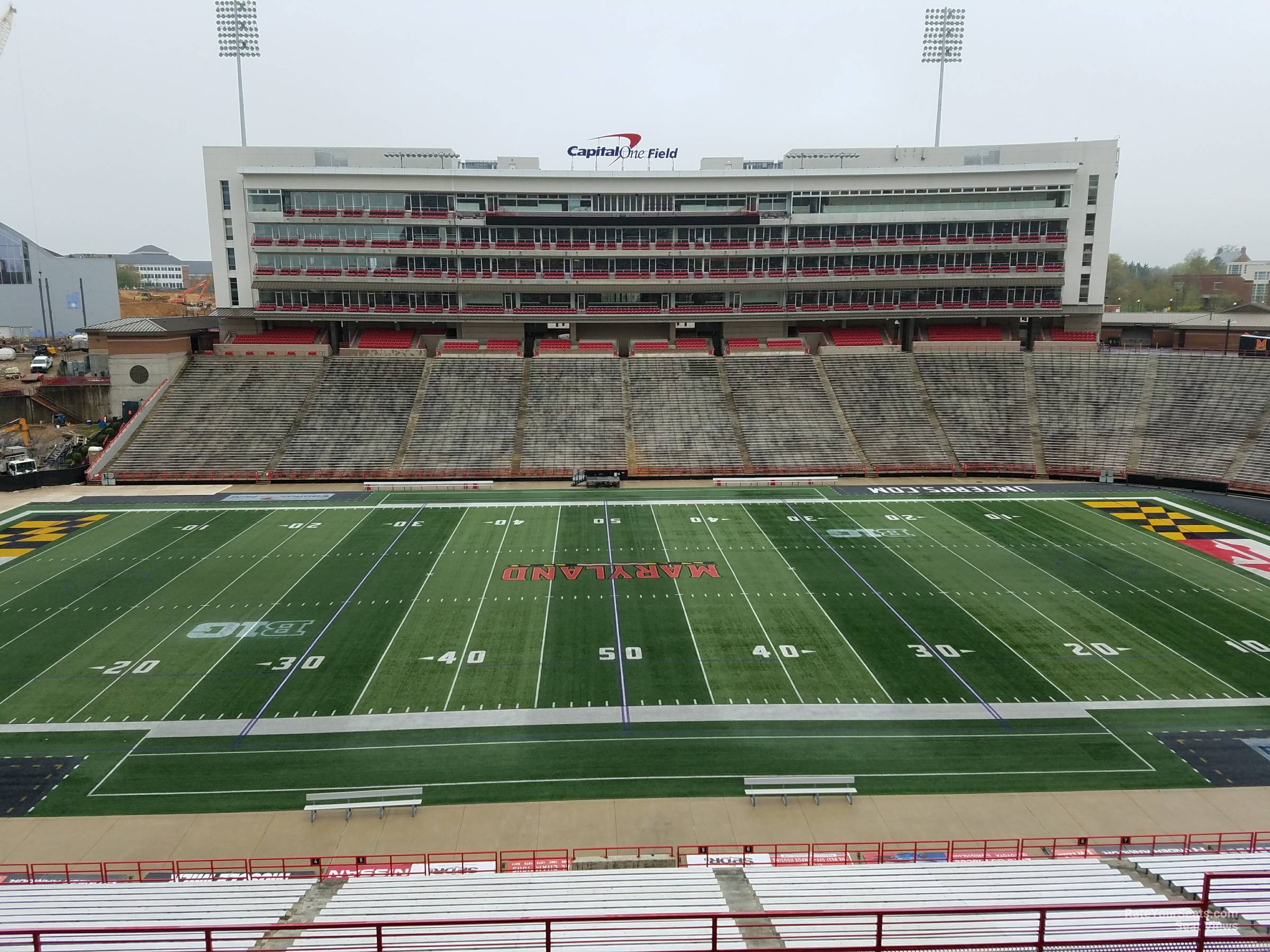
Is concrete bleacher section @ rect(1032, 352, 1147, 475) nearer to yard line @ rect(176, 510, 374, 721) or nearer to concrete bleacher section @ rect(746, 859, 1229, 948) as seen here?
yard line @ rect(176, 510, 374, 721)

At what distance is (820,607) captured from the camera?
28.4 m

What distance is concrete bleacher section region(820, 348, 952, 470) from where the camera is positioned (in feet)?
164

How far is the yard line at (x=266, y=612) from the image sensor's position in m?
22.4

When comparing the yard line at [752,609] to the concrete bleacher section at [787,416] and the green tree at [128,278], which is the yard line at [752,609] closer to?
the concrete bleacher section at [787,416]

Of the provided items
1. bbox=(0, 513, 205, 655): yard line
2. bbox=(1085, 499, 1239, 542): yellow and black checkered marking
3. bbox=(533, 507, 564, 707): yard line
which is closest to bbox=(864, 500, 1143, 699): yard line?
bbox=(1085, 499, 1239, 542): yellow and black checkered marking

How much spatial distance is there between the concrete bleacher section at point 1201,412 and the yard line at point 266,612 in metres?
42.4

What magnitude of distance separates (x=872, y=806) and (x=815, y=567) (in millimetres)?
15229

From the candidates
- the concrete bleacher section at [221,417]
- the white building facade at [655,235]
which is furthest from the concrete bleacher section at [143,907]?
the white building facade at [655,235]

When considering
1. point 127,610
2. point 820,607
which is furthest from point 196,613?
point 820,607

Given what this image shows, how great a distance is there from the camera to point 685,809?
17578 millimetres

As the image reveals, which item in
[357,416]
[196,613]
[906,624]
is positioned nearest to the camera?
[906,624]

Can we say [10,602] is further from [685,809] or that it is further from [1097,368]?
[1097,368]

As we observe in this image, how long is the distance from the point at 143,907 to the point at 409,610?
53.1 ft

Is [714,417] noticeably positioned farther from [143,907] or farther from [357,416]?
[143,907]
